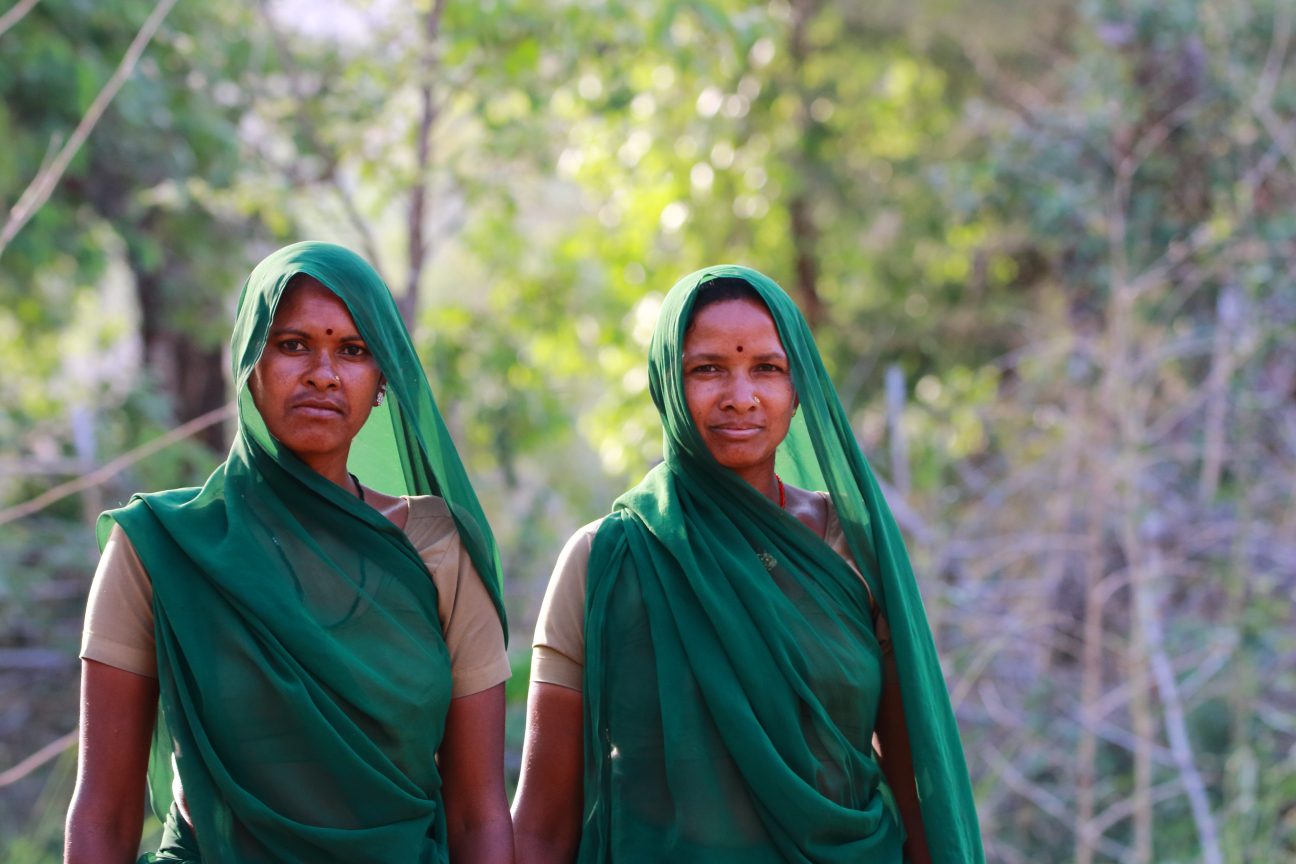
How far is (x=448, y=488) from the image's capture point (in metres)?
2.27

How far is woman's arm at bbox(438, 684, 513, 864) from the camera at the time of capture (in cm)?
218

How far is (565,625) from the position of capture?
2.26 m

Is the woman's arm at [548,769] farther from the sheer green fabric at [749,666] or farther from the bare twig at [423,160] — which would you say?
the bare twig at [423,160]

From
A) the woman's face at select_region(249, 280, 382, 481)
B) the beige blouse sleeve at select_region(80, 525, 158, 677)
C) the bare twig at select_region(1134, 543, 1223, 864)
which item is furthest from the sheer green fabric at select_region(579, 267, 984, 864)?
the bare twig at select_region(1134, 543, 1223, 864)

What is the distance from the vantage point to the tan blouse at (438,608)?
6.70 feet

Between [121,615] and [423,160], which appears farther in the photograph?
[423,160]

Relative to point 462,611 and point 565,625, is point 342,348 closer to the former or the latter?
point 462,611

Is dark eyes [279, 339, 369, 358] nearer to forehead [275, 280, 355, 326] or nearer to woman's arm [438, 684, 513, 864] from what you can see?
forehead [275, 280, 355, 326]

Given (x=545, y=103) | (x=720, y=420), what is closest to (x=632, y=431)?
(x=545, y=103)

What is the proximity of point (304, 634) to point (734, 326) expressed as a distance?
81 centimetres

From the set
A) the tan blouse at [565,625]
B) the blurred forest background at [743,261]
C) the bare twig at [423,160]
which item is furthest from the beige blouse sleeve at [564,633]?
the bare twig at [423,160]

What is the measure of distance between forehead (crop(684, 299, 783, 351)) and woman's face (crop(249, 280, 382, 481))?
1.75 feet

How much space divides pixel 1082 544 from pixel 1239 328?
3.60 feet

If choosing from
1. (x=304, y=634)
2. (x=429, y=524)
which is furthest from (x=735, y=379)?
(x=304, y=634)
